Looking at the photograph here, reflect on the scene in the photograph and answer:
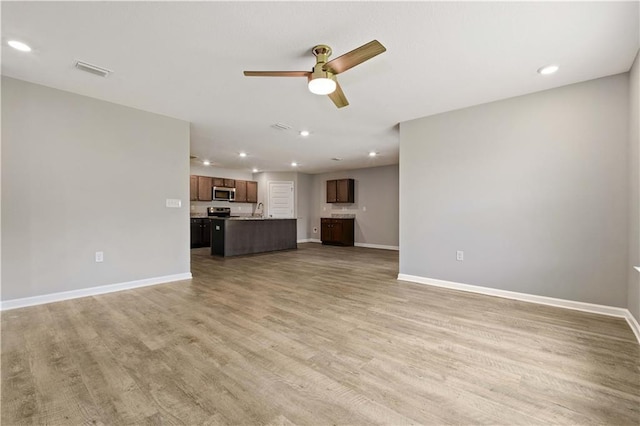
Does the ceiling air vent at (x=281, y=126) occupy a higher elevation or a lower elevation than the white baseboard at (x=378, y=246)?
higher

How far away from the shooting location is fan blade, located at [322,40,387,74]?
1.90m

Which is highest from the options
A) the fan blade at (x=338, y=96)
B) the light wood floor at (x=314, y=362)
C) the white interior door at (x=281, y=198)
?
the fan blade at (x=338, y=96)

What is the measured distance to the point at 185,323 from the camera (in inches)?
101

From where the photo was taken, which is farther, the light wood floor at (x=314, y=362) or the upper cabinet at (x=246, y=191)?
the upper cabinet at (x=246, y=191)

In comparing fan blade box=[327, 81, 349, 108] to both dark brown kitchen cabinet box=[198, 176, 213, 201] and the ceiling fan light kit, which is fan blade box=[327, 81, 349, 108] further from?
dark brown kitchen cabinet box=[198, 176, 213, 201]

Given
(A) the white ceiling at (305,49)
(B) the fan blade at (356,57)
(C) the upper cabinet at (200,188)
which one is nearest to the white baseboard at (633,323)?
(A) the white ceiling at (305,49)

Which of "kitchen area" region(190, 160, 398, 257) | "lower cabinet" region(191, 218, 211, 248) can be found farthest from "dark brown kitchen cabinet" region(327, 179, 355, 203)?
"lower cabinet" region(191, 218, 211, 248)

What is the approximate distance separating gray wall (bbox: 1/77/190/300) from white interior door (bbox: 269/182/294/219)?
5412 millimetres

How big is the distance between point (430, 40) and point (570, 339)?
2754 mm

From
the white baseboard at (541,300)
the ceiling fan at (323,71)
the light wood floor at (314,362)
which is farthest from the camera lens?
the white baseboard at (541,300)

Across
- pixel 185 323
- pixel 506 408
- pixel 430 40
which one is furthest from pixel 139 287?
pixel 430 40

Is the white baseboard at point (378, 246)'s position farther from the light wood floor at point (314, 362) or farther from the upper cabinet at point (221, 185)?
the light wood floor at point (314, 362)

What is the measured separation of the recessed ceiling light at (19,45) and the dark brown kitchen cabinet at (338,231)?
729 centimetres

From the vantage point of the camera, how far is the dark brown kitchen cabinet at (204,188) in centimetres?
817
